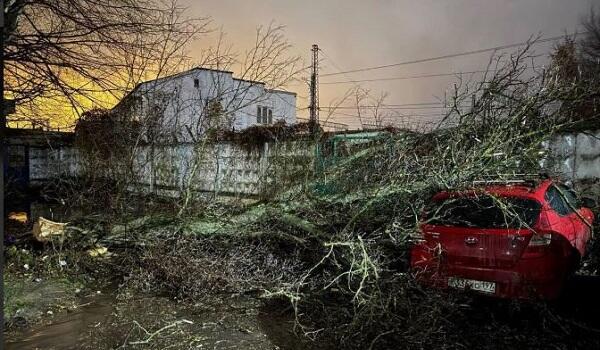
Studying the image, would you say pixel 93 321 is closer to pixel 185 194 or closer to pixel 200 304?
pixel 200 304

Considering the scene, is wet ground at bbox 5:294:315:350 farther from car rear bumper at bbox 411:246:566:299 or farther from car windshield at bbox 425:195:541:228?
car windshield at bbox 425:195:541:228

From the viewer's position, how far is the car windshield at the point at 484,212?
198 inches

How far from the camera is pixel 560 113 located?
625 cm

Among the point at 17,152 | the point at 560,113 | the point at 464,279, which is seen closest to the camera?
the point at 464,279

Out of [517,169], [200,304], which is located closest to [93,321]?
[200,304]

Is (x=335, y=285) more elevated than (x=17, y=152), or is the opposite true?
(x=17, y=152)

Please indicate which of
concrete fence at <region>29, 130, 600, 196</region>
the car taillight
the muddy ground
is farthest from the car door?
concrete fence at <region>29, 130, 600, 196</region>

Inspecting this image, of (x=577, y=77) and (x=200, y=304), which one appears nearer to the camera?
(x=200, y=304)

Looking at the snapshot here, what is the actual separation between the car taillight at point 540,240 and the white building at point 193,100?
22.0 feet

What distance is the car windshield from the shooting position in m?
5.04

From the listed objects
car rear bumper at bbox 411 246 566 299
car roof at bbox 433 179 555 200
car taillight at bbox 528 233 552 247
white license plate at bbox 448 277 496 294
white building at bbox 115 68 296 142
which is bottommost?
white license plate at bbox 448 277 496 294

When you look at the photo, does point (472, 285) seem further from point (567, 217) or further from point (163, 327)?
point (163, 327)

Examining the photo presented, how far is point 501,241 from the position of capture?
4973mm

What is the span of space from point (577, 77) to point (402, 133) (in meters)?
2.65
